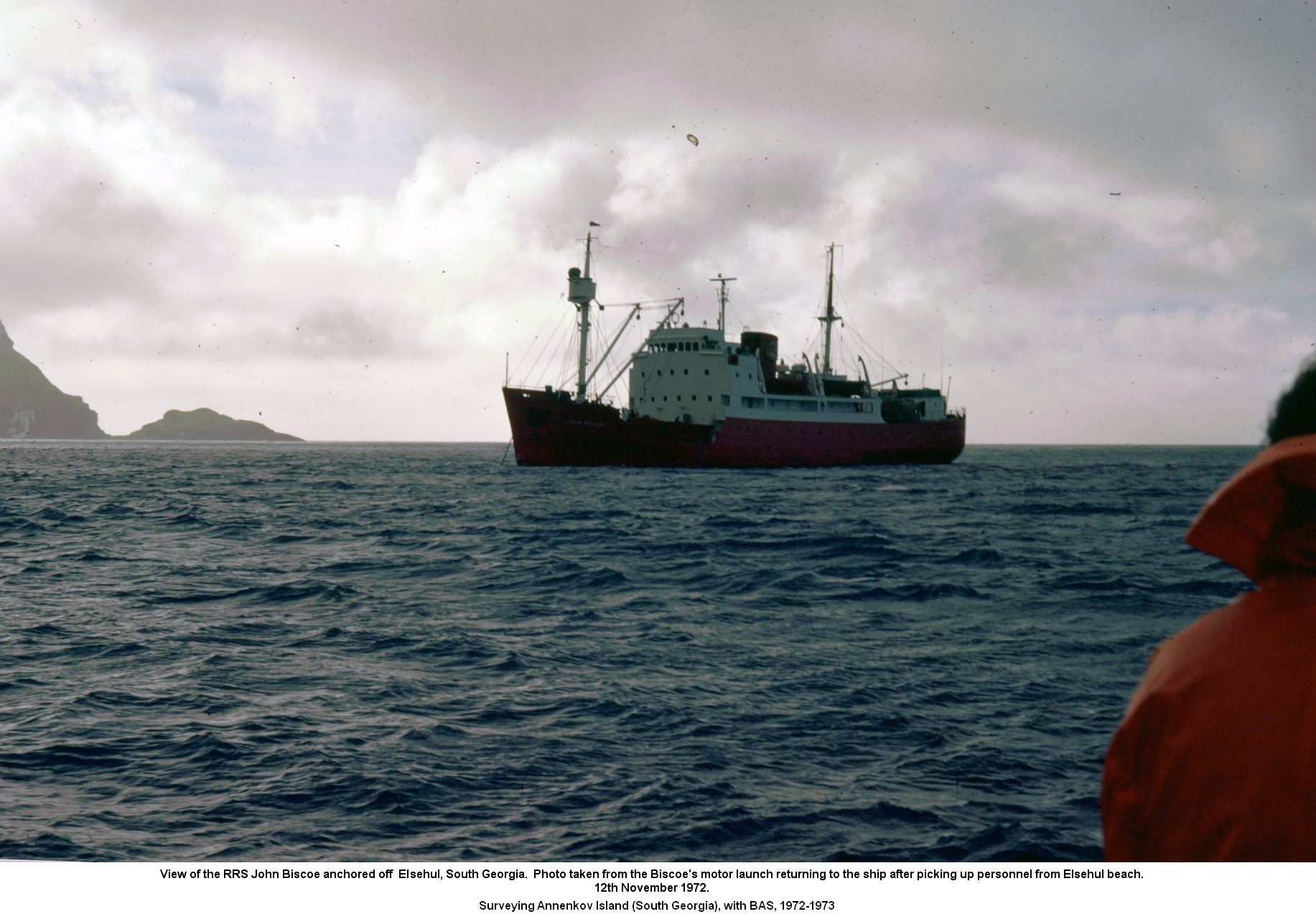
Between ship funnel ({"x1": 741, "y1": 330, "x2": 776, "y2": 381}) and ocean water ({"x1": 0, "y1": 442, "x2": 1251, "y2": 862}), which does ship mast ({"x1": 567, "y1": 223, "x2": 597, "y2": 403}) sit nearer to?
ship funnel ({"x1": 741, "y1": 330, "x2": 776, "y2": 381})

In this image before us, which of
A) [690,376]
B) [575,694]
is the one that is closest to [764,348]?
[690,376]

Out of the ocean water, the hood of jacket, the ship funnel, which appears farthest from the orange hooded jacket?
the ship funnel

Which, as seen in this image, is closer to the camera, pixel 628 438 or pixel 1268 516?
pixel 1268 516

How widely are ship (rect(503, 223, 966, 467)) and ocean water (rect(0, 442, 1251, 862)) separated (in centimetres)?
2829

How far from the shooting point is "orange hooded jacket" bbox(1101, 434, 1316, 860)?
4.45 ft

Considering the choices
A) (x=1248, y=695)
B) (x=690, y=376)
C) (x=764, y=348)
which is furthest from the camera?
(x=764, y=348)

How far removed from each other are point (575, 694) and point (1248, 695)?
22.6 ft

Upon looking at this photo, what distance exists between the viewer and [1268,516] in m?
1.42

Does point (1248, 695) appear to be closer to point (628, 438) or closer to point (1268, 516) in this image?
point (1268, 516)

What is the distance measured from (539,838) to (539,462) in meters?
45.4

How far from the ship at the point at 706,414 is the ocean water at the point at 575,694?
2829 centimetres

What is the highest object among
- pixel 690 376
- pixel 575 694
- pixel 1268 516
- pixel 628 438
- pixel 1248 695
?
pixel 690 376

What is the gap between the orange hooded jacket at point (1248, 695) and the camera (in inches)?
53.4

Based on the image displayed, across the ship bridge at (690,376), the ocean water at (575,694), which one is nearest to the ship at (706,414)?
the ship bridge at (690,376)
